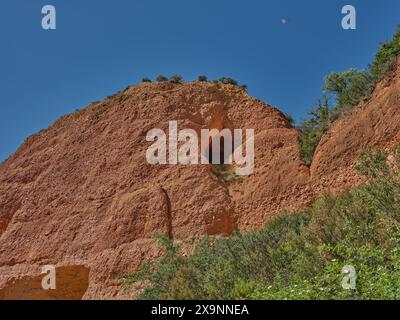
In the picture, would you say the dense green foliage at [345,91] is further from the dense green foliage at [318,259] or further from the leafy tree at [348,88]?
the dense green foliage at [318,259]

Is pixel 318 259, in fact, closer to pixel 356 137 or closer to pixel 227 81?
pixel 356 137

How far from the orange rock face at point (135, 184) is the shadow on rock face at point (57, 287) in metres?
0.04

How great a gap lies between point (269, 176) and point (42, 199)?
948cm

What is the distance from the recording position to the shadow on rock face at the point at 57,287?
20516 mm

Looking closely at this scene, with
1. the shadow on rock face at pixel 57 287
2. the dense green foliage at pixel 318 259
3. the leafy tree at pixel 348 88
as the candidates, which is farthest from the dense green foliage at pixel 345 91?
the shadow on rock face at pixel 57 287

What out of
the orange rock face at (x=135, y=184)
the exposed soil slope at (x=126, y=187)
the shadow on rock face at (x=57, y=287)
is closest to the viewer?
the orange rock face at (x=135, y=184)

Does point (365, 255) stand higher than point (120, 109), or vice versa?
point (120, 109)

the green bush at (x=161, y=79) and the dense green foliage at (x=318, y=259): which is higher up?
the green bush at (x=161, y=79)

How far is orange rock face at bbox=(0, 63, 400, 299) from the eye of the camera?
63.7ft

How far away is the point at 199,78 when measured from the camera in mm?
28375

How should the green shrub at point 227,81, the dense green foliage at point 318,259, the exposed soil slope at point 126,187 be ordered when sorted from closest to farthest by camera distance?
the dense green foliage at point 318,259
the exposed soil slope at point 126,187
the green shrub at point 227,81

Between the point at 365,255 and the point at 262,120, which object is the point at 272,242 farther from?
the point at 262,120
